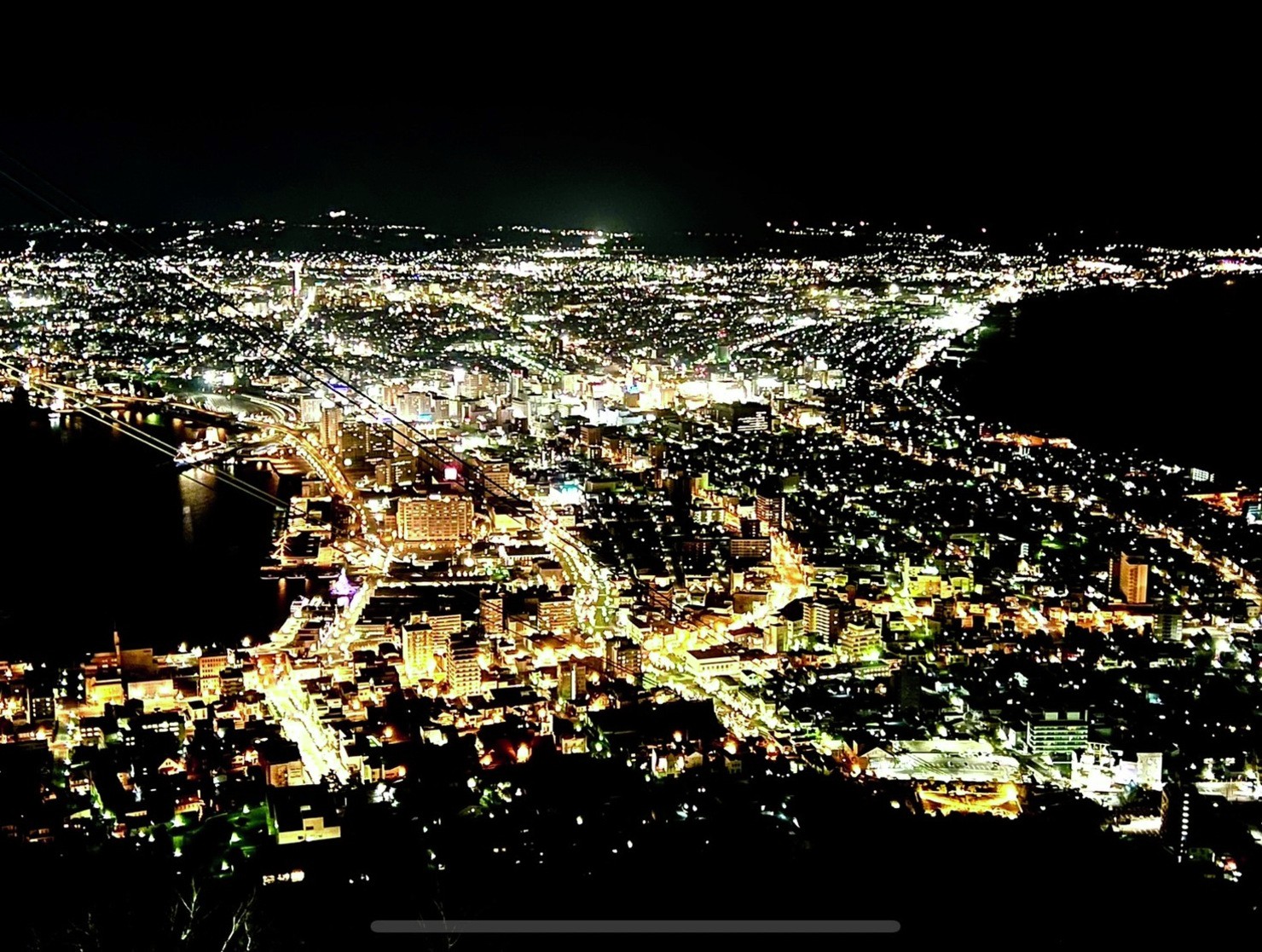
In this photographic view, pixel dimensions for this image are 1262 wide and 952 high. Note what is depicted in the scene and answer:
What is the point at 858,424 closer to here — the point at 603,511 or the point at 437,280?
the point at 603,511

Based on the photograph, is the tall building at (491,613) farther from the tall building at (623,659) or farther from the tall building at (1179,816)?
the tall building at (1179,816)

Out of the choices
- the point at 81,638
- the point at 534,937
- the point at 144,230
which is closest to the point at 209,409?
the point at 144,230

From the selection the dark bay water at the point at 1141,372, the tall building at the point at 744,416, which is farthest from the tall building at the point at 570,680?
the dark bay water at the point at 1141,372

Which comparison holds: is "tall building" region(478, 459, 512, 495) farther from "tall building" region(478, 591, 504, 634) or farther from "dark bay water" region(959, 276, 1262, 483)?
"dark bay water" region(959, 276, 1262, 483)

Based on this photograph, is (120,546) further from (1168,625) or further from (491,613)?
(1168,625)

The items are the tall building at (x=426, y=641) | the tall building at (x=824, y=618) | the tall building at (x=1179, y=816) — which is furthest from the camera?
the tall building at (x=824, y=618)

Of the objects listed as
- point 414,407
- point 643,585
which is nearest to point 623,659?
point 643,585
